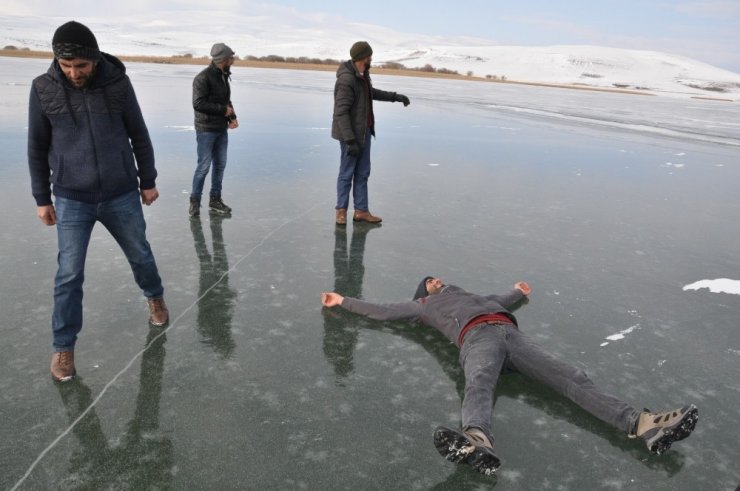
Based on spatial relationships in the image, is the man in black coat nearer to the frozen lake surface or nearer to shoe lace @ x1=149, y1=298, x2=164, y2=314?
the frozen lake surface

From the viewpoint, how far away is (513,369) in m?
3.26

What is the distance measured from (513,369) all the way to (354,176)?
3.62m

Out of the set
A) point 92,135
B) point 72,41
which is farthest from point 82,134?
point 72,41

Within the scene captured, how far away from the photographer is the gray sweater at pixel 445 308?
3455 millimetres

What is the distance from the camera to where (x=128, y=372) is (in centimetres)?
311

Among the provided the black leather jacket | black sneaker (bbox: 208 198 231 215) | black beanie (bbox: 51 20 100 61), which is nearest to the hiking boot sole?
black beanie (bbox: 51 20 100 61)

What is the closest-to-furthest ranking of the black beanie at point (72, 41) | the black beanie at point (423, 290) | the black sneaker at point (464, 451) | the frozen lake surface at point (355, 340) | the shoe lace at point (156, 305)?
1. the black sneaker at point (464, 451)
2. the frozen lake surface at point (355, 340)
3. the black beanie at point (72, 41)
4. the shoe lace at point (156, 305)
5. the black beanie at point (423, 290)

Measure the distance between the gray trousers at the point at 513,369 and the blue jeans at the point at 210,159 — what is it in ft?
13.2

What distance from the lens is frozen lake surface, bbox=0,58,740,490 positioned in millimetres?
2500

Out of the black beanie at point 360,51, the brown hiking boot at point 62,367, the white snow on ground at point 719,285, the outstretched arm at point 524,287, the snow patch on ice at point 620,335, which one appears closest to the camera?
the brown hiking boot at point 62,367

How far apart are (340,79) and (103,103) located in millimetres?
3336

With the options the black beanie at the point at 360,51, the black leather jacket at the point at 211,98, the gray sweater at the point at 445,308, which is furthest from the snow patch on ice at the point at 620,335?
the black leather jacket at the point at 211,98

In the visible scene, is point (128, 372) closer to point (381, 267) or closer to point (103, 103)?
point (103, 103)

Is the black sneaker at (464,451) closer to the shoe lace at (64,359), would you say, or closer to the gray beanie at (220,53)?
the shoe lace at (64,359)
